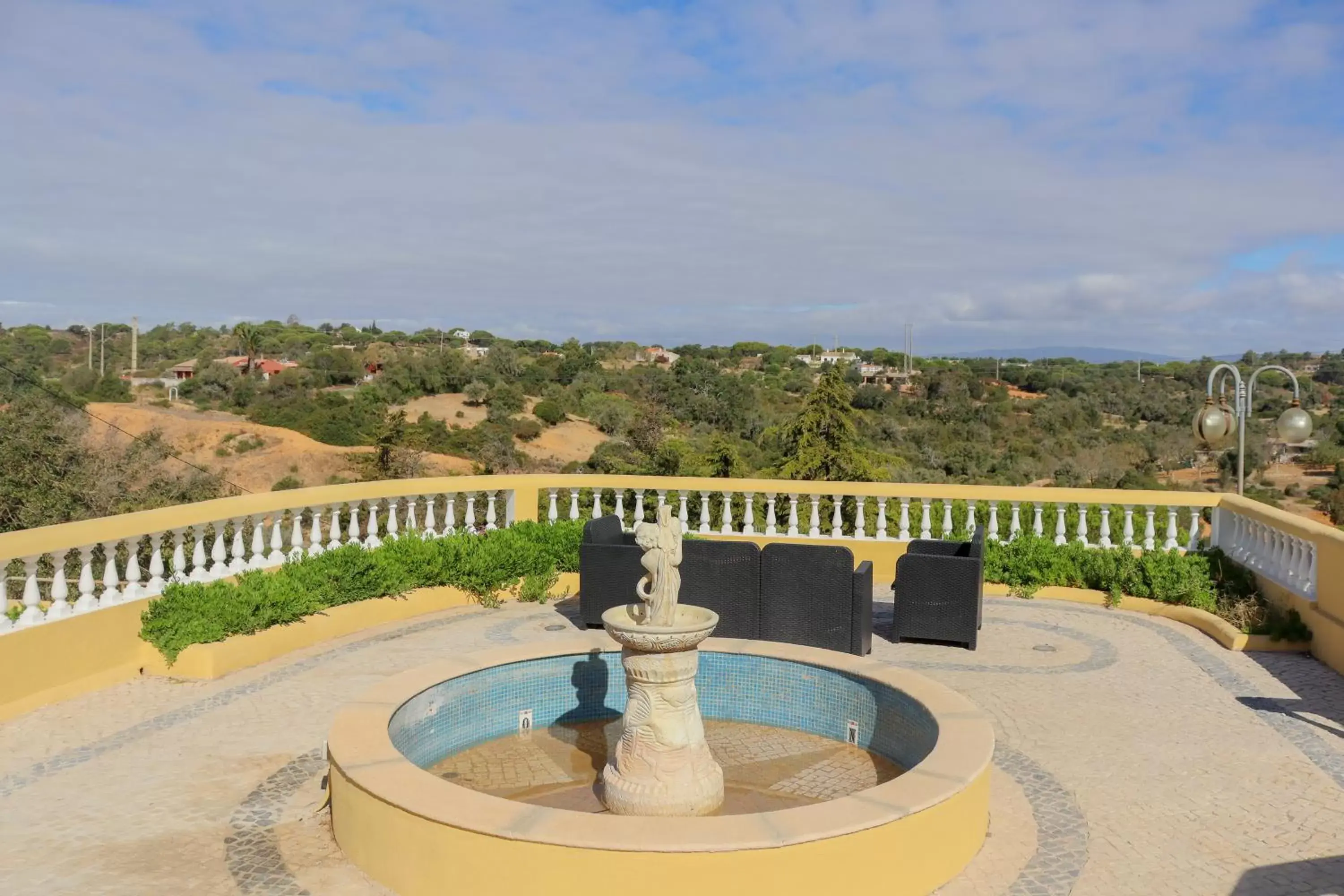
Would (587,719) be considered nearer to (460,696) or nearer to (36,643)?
(460,696)

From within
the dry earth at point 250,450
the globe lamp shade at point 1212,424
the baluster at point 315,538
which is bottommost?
the dry earth at point 250,450

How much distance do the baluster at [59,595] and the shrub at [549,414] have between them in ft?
135

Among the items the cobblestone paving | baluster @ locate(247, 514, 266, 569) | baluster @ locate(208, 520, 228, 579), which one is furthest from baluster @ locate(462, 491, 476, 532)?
baluster @ locate(208, 520, 228, 579)

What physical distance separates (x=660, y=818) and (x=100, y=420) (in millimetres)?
34796

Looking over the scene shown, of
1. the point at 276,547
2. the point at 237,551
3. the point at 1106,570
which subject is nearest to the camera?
the point at 237,551

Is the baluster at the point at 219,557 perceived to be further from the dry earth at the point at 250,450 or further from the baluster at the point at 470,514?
the dry earth at the point at 250,450

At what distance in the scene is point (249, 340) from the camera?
63188 millimetres

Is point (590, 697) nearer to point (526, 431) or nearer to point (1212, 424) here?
point (1212, 424)

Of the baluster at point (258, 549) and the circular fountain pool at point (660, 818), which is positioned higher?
the baluster at point (258, 549)

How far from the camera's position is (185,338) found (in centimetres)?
7875

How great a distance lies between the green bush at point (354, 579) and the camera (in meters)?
8.46

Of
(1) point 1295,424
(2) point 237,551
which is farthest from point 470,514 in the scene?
(1) point 1295,424

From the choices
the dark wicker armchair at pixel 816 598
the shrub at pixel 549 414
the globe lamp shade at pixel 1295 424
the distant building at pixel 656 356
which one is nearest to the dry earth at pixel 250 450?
the shrub at pixel 549 414

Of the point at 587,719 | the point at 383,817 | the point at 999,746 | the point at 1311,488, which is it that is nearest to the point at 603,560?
the point at 587,719
